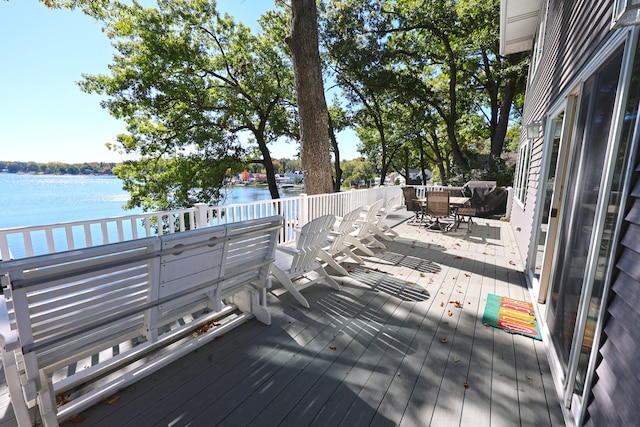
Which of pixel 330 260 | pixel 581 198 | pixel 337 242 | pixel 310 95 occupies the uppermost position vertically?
pixel 310 95

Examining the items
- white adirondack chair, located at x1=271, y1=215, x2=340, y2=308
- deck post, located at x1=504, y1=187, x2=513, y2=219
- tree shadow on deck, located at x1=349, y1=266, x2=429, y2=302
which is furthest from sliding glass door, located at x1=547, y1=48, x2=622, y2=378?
deck post, located at x1=504, y1=187, x2=513, y2=219

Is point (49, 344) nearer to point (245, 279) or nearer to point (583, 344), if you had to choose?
point (245, 279)

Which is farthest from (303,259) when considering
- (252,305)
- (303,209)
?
(303,209)

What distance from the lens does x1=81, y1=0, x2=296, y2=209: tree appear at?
10992mm

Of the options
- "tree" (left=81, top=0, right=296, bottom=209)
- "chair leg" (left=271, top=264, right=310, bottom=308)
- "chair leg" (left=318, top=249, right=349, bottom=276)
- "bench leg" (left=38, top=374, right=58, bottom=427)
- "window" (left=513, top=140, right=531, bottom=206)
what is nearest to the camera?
"bench leg" (left=38, top=374, right=58, bottom=427)

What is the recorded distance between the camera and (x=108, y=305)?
1.70m

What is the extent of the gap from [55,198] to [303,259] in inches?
1000

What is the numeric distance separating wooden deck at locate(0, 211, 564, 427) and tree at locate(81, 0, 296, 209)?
10995 mm

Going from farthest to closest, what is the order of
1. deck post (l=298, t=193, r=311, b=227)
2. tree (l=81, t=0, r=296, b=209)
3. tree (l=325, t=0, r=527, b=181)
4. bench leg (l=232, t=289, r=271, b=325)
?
1. tree (l=325, t=0, r=527, b=181)
2. tree (l=81, t=0, r=296, b=209)
3. deck post (l=298, t=193, r=311, b=227)
4. bench leg (l=232, t=289, r=271, b=325)

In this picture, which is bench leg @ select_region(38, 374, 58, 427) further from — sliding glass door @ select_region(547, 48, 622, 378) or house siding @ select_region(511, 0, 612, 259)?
house siding @ select_region(511, 0, 612, 259)

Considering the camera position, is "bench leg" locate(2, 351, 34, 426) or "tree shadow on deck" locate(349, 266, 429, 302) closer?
"bench leg" locate(2, 351, 34, 426)

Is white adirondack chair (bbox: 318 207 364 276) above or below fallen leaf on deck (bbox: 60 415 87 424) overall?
above

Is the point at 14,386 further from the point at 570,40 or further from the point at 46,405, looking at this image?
the point at 570,40

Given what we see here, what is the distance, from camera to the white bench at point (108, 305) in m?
1.41
